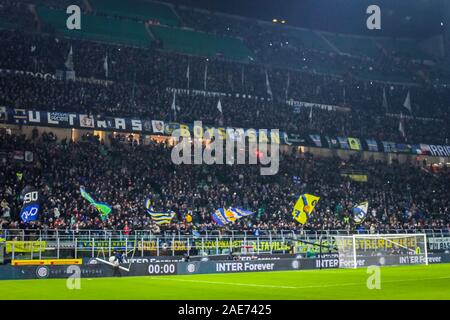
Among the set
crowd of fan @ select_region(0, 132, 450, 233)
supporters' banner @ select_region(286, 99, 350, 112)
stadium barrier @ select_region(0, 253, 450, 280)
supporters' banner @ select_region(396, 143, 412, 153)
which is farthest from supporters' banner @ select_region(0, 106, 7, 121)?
supporters' banner @ select_region(396, 143, 412, 153)

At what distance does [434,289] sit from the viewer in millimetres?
19750

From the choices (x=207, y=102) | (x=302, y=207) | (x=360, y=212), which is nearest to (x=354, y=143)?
(x=207, y=102)

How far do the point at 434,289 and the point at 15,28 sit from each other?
47.4 metres

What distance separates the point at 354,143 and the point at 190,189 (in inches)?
872

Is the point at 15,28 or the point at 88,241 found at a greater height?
the point at 15,28

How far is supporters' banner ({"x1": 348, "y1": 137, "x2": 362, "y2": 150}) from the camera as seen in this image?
62406 millimetres

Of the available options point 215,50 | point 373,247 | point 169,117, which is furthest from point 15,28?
point 373,247

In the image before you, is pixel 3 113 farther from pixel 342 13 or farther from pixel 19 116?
pixel 342 13

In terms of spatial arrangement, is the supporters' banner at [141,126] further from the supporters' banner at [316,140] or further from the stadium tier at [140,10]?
the stadium tier at [140,10]

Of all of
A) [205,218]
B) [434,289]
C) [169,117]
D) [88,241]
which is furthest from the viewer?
[169,117]

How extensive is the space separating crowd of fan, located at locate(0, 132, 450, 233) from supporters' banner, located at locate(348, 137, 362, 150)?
148 centimetres

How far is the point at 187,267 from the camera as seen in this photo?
109 feet

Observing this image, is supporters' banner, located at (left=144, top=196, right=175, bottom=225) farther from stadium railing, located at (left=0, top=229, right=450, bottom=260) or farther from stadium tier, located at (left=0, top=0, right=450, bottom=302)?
stadium railing, located at (left=0, top=229, right=450, bottom=260)
